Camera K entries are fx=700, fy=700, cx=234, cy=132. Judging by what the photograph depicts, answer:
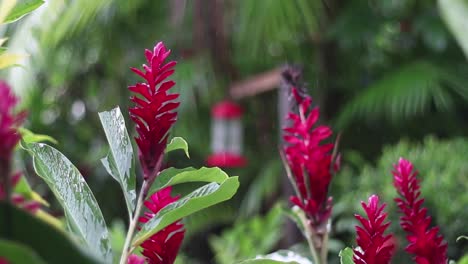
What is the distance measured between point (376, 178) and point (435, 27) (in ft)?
4.79

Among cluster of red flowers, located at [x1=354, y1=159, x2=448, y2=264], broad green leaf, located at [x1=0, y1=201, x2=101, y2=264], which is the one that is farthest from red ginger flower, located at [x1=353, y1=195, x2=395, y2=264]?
broad green leaf, located at [x1=0, y1=201, x2=101, y2=264]

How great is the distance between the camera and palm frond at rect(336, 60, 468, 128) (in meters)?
2.72

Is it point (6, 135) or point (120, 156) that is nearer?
point (6, 135)

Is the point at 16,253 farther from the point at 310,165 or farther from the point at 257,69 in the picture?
the point at 257,69

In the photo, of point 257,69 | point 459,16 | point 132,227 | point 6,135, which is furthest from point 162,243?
point 257,69

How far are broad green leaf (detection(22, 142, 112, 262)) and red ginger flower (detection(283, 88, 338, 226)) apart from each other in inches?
3.2

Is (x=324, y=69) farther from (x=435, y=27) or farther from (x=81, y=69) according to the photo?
(x=81, y=69)

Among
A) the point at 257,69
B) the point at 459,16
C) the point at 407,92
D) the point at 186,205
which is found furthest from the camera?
the point at 257,69

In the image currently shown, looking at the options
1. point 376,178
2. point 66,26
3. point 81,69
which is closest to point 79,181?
point 376,178

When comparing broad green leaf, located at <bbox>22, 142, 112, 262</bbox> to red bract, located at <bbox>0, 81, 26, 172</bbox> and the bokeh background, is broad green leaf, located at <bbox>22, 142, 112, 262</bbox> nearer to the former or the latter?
red bract, located at <bbox>0, 81, 26, 172</bbox>

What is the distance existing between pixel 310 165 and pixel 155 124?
0.07m

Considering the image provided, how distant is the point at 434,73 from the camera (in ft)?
9.18

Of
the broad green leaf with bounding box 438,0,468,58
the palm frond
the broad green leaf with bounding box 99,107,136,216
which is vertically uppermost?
the broad green leaf with bounding box 99,107,136,216

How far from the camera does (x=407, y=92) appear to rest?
272cm
